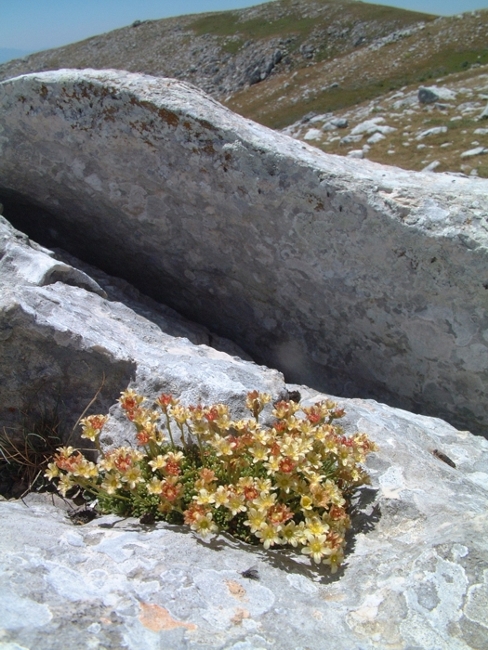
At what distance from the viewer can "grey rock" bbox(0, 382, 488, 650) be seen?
6.77 ft

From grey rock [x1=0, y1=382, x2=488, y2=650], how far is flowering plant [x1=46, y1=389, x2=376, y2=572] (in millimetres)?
130

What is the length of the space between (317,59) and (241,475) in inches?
2859

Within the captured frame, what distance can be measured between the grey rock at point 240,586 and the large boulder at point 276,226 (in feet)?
5.91

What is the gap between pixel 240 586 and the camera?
242 cm

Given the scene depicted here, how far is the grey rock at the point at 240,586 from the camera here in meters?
2.06

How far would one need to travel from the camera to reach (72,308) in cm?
412

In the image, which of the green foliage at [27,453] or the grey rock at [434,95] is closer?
the green foliage at [27,453]

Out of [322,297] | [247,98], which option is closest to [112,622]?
[322,297]

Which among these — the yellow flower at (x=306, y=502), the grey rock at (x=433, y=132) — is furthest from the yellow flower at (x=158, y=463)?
the grey rock at (x=433, y=132)

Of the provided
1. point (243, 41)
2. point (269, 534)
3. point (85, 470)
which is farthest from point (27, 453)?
point (243, 41)

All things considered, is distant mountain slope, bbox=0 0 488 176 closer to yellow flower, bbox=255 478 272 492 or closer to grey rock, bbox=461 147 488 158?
grey rock, bbox=461 147 488 158

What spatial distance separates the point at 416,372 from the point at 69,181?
11.7 feet

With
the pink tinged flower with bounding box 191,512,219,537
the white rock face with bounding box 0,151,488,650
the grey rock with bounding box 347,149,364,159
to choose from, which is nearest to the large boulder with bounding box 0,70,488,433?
the white rock face with bounding box 0,151,488,650

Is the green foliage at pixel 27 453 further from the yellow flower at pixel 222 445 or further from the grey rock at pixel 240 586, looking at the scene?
the yellow flower at pixel 222 445
